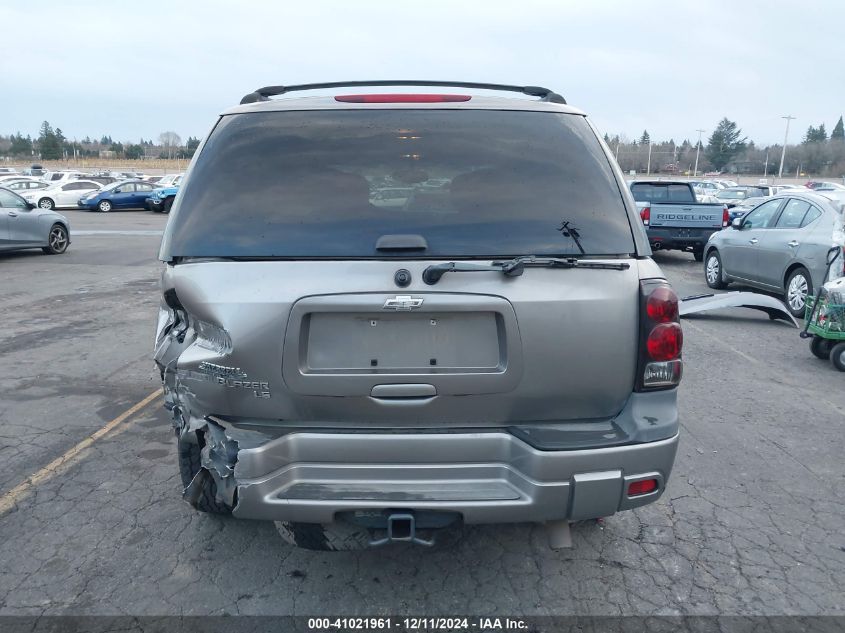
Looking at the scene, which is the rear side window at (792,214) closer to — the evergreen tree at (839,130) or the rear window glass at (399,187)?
the rear window glass at (399,187)

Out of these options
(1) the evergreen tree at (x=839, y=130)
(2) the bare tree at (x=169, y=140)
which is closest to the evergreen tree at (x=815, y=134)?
(1) the evergreen tree at (x=839, y=130)

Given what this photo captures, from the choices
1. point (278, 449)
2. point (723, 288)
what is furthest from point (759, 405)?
point (723, 288)

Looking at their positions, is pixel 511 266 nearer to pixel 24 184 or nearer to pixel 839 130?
pixel 24 184

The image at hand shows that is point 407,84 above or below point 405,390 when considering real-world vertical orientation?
above

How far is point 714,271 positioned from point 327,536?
10.7m

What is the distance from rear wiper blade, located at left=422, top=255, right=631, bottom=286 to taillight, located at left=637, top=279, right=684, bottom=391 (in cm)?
22

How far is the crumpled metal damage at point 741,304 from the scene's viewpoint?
8.85 meters

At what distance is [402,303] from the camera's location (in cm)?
244

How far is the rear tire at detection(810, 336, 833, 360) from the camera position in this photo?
6980mm

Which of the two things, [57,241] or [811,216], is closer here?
[811,216]

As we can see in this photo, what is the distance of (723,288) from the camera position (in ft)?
38.4

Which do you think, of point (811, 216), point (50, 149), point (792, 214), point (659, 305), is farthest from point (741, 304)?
point (50, 149)

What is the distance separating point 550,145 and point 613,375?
991 millimetres

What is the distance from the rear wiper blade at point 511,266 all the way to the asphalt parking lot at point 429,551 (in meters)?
1.46
